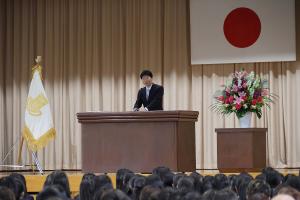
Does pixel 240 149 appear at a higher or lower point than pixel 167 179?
higher

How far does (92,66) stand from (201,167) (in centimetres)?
301

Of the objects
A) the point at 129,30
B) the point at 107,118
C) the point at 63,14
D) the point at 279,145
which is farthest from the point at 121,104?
the point at 107,118

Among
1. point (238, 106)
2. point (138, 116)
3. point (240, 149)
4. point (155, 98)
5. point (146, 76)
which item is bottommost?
point (240, 149)

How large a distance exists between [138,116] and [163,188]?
15.6 ft

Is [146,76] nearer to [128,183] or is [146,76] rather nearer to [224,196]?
[128,183]

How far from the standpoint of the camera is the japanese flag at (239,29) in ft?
36.8

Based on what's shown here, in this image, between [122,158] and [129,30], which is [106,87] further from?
[122,158]

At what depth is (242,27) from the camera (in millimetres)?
11609

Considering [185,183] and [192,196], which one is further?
[185,183]

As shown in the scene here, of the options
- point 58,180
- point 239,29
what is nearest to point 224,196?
point 58,180

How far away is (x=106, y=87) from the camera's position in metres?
12.4

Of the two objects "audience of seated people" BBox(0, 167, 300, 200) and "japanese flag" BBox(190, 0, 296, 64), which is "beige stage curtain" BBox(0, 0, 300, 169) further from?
"audience of seated people" BBox(0, 167, 300, 200)

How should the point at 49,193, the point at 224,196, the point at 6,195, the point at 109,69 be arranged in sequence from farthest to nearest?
the point at 109,69 < the point at 49,193 < the point at 6,195 < the point at 224,196

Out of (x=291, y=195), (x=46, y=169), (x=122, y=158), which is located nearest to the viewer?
(x=291, y=195)
